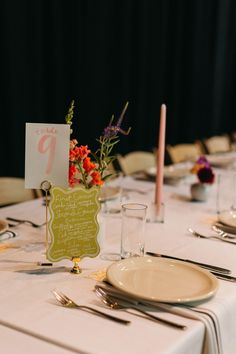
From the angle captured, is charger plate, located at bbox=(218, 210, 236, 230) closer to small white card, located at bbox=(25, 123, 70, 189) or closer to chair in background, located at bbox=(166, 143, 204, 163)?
small white card, located at bbox=(25, 123, 70, 189)

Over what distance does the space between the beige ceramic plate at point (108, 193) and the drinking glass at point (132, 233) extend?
57 centimetres

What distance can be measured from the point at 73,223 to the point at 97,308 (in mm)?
251

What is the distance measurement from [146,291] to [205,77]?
516 cm

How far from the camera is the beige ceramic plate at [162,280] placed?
1.14m

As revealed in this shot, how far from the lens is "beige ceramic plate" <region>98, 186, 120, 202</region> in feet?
6.68

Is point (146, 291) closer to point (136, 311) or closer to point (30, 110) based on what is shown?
point (136, 311)

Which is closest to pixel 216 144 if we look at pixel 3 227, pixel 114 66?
pixel 114 66

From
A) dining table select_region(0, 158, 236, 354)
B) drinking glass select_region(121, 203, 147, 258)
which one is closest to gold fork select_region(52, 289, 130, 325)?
dining table select_region(0, 158, 236, 354)

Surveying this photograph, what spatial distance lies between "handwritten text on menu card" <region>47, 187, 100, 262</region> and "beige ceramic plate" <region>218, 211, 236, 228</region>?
0.64 meters

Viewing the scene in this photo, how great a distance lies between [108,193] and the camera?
2.11 m

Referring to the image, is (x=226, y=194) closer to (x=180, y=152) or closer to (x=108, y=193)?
(x=108, y=193)

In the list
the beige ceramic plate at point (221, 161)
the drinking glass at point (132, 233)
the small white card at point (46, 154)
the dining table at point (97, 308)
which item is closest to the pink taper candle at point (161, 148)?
the dining table at point (97, 308)

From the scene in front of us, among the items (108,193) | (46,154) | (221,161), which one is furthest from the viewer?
(221,161)

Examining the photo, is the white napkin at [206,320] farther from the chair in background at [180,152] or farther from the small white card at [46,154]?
the chair in background at [180,152]
